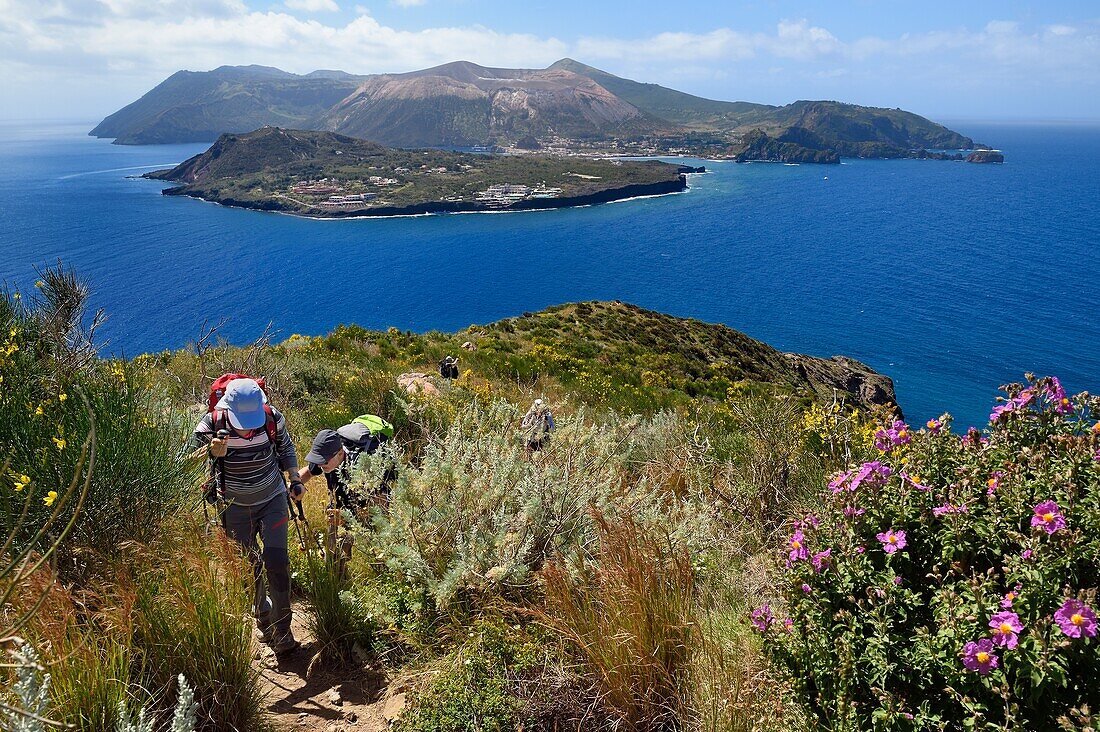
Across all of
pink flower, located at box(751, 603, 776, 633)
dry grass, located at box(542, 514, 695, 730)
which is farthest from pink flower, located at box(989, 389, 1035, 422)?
dry grass, located at box(542, 514, 695, 730)

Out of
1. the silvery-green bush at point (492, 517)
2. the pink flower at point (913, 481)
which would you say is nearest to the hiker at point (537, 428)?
the silvery-green bush at point (492, 517)

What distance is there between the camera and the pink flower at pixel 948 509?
1877 millimetres

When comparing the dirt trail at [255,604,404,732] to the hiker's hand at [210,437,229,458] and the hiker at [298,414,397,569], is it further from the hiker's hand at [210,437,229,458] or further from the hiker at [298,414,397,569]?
the hiker's hand at [210,437,229,458]

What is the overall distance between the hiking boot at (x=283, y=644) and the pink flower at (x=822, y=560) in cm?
280

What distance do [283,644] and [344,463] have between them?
1.34 meters

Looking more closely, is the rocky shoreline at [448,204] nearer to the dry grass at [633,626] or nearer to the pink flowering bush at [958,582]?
the dry grass at [633,626]

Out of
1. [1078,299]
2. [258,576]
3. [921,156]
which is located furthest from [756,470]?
[921,156]

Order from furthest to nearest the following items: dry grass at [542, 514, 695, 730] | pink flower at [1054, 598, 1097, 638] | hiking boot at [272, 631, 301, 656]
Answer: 1. hiking boot at [272, 631, 301, 656]
2. dry grass at [542, 514, 695, 730]
3. pink flower at [1054, 598, 1097, 638]

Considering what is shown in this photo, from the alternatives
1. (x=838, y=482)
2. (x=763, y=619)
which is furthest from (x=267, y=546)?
(x=838, y=482)

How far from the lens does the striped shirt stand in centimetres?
372

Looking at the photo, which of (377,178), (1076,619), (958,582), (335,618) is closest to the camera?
(1076,619)

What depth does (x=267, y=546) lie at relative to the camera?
3.70 m

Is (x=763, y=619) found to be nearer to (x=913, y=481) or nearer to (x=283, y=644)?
(x=913, y=481)

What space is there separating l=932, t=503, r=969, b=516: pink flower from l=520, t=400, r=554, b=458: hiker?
8.73ft
